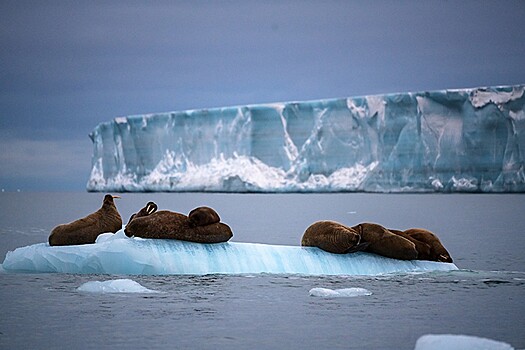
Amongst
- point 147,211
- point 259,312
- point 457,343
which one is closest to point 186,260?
point 147,211

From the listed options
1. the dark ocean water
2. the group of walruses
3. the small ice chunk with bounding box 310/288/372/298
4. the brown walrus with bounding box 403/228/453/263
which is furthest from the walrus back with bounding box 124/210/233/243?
the brown walrus with bounding box 403/228/453/263

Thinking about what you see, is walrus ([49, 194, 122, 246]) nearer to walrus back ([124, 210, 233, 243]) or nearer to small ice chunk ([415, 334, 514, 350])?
walrus back ([124, 210, 233, 243])

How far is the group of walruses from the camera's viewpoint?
7.82 m

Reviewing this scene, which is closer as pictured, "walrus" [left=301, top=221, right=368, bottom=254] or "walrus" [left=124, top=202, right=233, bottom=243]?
"walrus" [left=124, top=202, right=233, bottom=243]

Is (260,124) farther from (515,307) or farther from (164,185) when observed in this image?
(515,307)

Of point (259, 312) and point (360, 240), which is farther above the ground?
point (360, 240)

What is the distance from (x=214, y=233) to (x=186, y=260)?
1.31ft

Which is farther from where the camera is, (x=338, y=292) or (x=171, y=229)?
(x=171, y=229)

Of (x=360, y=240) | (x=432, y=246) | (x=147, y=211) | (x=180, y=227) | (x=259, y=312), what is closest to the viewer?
(x=259, y=312)

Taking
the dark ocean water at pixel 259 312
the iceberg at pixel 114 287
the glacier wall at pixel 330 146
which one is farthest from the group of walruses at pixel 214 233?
the glacier wall at pixel 330 146

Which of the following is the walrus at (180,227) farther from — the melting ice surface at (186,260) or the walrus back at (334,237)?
the walrus back at (334,237)

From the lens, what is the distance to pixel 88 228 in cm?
849

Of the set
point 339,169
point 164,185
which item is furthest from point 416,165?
point 164,185

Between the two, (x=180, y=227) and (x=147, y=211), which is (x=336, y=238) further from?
(x=147, y=211)
